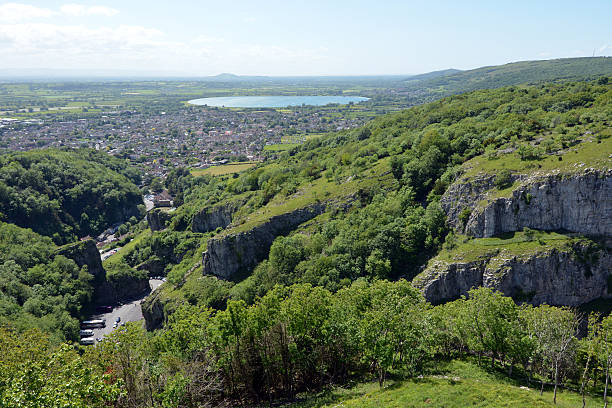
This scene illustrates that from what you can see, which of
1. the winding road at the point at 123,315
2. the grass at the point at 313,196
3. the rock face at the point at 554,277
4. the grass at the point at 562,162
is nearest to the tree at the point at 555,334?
the rock face at the point at 554,277

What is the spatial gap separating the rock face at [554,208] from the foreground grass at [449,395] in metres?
27.7

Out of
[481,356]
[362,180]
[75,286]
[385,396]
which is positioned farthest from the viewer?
[75,286]

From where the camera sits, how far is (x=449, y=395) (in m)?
23.6

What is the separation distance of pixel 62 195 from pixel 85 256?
56.3 m

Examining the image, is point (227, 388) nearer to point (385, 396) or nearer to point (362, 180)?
point (385, 396)

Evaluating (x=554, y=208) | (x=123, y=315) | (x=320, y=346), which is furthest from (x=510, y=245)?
(x=123, y=315)

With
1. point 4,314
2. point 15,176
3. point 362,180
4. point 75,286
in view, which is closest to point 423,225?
point 362,180

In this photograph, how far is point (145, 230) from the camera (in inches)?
4857

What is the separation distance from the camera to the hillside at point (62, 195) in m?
112

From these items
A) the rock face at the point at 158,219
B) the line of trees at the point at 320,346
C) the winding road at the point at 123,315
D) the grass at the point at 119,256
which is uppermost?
the line of trees at the point at 320,346

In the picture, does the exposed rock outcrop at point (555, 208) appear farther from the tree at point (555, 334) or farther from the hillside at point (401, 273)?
the tree at point (555, 334)

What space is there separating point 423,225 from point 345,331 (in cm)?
3473

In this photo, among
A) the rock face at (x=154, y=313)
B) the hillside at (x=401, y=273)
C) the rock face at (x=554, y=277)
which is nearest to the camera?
Answer: the hillside at (x=401, y=273)

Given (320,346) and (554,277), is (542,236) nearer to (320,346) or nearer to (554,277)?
(554,277)
